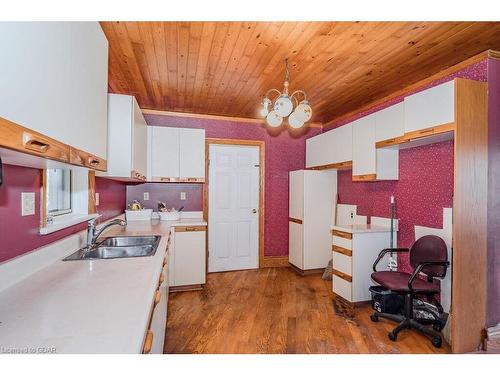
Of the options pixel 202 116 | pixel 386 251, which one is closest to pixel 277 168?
pixel 202 116

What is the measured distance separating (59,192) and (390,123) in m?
3.13

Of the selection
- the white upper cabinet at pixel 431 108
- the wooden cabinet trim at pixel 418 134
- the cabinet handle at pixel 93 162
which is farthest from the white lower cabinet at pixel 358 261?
the cabinet handle at pixel 93 162

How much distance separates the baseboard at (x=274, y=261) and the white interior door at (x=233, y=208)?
122 mm

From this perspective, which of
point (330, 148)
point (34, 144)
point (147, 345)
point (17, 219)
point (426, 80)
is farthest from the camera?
point (330, 148)

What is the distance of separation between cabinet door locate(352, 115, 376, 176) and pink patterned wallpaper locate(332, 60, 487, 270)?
1.15ft

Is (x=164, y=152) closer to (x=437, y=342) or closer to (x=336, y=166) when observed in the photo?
(x=336, y=166)

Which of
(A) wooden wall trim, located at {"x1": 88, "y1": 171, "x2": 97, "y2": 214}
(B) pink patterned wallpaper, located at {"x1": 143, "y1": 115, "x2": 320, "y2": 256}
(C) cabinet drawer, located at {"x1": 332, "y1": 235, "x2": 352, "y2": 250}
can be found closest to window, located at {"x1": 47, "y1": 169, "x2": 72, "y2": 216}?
(A) wooden wall trim, located at {"x1": 88, "y1": 171, "x2": 97, "y2": 214}

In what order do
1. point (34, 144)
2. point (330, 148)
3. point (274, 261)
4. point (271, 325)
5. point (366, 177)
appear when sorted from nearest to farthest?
point (34, 144), point (271, 325), point (366, 177), point (330, 148), point (274, 261)

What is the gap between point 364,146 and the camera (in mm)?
3152

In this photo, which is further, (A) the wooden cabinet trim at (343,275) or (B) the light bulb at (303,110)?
(A) the wooden cabinet trim at (343,275)

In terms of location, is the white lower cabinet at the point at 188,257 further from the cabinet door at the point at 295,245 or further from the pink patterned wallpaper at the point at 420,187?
the pink patterned wallpaper at the point at 420,187

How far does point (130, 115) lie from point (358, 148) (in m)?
2.60

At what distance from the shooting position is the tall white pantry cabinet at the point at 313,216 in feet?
12.9

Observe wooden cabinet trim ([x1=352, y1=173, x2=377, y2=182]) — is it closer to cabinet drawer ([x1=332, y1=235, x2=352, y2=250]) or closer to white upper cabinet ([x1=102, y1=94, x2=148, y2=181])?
cabinet drawer ([x1=332, y1=235, x2=352, y2=250])
